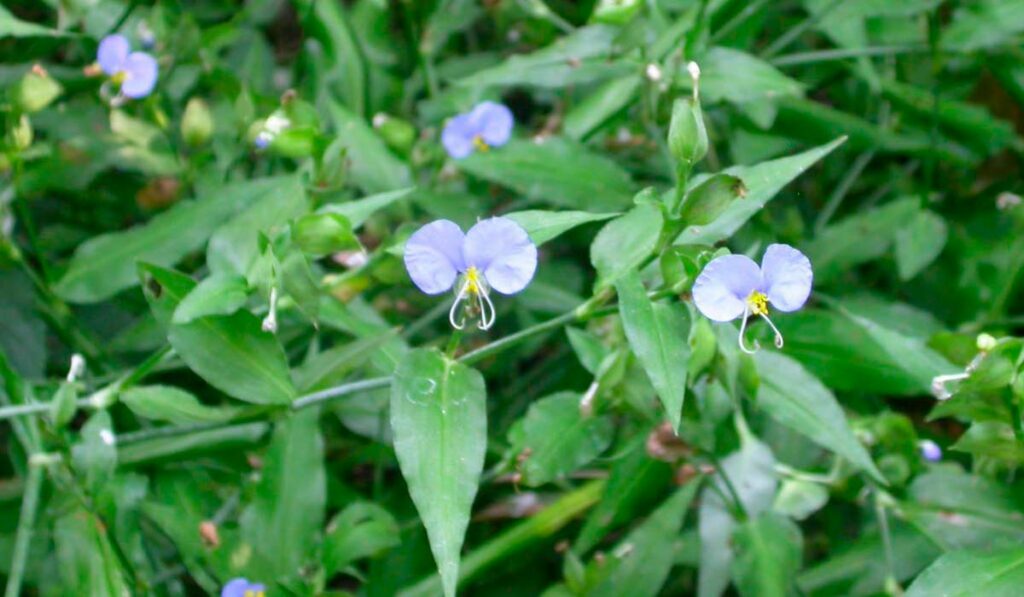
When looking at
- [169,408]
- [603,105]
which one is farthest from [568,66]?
[169,408]

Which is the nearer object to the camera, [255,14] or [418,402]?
[418,402]

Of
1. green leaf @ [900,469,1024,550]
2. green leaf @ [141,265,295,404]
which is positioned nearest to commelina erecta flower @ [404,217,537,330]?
green leaf @ [141,265,295,404]

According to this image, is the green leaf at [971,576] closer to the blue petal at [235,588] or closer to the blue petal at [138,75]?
the blue petal at [235,588]

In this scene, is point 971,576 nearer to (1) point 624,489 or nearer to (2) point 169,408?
(1) point 624,489

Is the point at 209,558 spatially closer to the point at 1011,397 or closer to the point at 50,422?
the point at 50,422

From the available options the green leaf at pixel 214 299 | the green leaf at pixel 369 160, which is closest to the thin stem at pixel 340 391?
the green leaf at pixel 214 299

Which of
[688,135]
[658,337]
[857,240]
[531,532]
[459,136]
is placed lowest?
[531,532]

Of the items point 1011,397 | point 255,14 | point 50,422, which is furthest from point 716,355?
point 255,14

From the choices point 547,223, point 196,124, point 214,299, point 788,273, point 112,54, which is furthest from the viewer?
point 196,124
